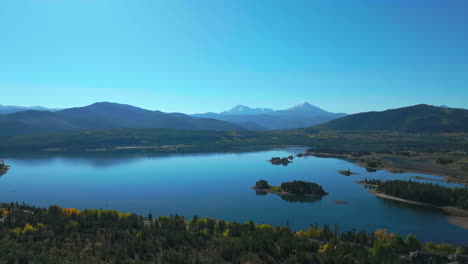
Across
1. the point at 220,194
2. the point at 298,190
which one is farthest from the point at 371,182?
the point at 220,194

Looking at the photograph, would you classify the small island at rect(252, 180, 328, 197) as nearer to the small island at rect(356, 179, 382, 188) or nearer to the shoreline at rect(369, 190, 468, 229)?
the small island at rect(356, 179, 382, 188)

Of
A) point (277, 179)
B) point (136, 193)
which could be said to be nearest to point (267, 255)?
point (136, 193)

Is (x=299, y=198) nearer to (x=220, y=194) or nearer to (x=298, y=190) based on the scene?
(x=298, y=190)

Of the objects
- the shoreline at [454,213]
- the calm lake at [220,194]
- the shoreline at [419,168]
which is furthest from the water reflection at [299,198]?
the shoreline at [419,168]

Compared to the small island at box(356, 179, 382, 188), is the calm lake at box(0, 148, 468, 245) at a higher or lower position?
lower

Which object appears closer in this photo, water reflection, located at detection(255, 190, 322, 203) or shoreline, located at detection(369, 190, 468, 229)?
shoreline, located at detection(369, 190, 468, 229)

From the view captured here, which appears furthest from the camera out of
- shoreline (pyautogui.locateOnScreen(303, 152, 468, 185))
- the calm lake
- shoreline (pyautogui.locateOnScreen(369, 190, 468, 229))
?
shoreline (pyautogui.locateOnScreen(303, 152, 468, 185))

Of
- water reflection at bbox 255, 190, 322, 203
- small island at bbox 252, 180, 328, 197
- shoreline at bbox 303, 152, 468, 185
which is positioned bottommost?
water reflection at bbox 255, 190, 322, 203

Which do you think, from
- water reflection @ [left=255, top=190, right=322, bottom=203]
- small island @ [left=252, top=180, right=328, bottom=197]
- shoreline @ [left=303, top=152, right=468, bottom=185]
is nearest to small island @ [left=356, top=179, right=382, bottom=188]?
small island @ [left=252, top=180, right=328, bottom=197]

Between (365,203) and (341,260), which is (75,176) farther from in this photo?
(341,260)
